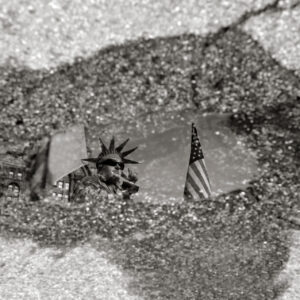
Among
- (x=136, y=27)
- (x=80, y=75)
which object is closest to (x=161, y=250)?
(x=80, y=75)

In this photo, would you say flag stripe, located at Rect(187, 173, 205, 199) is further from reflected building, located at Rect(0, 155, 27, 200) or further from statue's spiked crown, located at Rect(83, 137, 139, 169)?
reflected building, located at Rect(0, 155, 27, 200)

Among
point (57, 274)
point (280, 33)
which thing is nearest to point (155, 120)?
point (280, 33)

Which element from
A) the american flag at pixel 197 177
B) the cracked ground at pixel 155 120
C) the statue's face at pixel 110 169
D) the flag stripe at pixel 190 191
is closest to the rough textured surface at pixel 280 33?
the cracked ground at pixel 155 120

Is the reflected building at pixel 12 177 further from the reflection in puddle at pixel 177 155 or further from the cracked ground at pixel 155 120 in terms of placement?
the reflection in puddle at pixel 177 155

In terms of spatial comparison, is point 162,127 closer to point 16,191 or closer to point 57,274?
point 16,191

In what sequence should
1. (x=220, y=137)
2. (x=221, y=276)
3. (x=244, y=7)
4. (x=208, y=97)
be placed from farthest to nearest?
(x=221, y=276), (x=220, y=137), (x=208, y=97), (x=244, y=7)

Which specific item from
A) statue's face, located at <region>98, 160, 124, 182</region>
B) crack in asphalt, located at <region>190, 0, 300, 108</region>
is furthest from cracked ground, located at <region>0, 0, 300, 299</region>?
statue's face, located at <region>98, 160, 124, 182</region>

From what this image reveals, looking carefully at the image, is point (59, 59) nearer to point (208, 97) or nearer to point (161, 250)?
point (208, 97)
